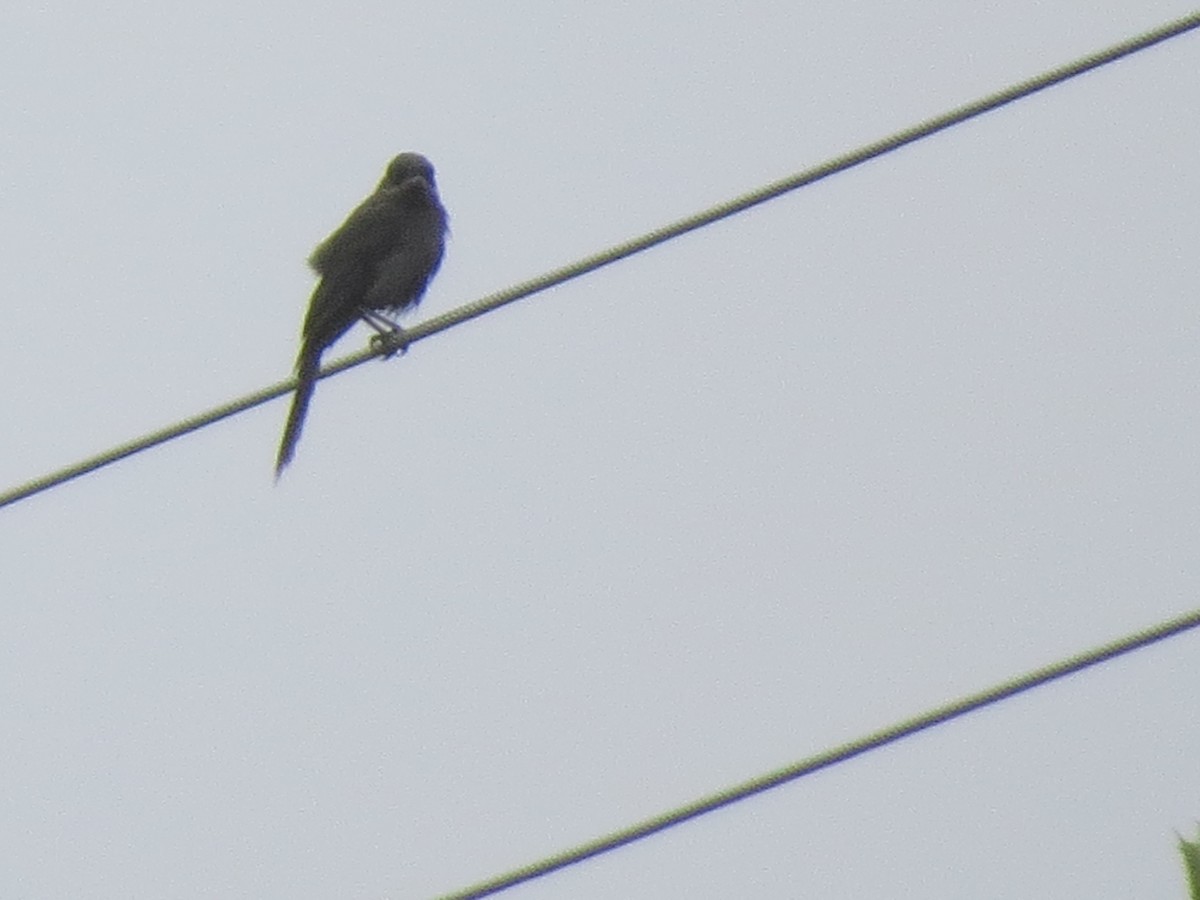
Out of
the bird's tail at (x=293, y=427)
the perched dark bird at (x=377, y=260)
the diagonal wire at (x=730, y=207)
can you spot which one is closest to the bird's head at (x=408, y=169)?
the perched dark bird at (x=377, y=260)

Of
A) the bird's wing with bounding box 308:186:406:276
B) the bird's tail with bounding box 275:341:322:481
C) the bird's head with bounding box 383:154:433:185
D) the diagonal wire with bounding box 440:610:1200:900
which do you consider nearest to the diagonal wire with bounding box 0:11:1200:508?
the diagonal wire with bounding box 440:610:1200:900

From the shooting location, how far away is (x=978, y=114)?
628 cm

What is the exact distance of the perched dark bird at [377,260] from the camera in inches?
400

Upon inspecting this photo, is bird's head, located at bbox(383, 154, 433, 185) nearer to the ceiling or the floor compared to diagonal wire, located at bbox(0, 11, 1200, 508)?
nearer to the ceiling

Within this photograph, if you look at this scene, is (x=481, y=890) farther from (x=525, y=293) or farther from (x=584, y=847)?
(x=525, y=293)

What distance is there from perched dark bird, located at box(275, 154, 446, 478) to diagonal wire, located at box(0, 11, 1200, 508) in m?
3.39

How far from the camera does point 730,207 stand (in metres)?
6.38

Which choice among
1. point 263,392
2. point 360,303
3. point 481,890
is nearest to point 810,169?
point 263,392

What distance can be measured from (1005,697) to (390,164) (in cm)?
650

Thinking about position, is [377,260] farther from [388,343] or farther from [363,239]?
[388,343]

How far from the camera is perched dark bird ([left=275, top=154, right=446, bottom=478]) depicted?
33.3ft

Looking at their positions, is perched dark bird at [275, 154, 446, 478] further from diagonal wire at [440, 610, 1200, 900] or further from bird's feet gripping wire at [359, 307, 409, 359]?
diagonal wire at [440, 610, 1200, 900]

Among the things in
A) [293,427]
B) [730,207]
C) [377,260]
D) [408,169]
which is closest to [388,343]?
[293,427]

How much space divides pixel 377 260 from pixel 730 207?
439cm
